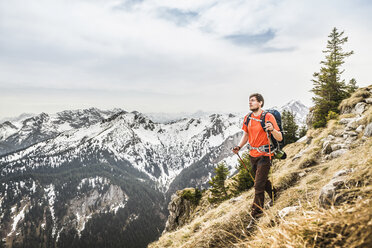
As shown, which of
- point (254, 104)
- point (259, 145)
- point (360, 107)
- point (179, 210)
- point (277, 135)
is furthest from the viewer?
point (179, 210)

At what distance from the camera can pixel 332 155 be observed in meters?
8.27

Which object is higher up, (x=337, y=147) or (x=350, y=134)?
(x=350, y=134)

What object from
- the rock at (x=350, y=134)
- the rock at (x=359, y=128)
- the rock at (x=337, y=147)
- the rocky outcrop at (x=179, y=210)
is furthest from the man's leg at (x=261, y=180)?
the rocky outcrop at (x=179, y=210)

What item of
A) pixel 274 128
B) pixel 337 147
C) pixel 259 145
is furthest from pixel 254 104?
pixel 337 147

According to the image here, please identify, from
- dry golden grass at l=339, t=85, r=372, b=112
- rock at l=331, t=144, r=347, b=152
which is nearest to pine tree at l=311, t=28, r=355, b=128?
dry golden grass at l=339, t=85, r=372, b=112

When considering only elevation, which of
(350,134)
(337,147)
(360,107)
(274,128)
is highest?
(360,107)

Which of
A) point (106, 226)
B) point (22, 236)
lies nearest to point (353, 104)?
point (106, 226)

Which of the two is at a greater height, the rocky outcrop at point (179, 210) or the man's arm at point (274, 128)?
the man's arm at point (274, 128)

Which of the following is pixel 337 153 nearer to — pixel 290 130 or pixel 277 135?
pixel 277 135

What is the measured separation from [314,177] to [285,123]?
34.4 metres

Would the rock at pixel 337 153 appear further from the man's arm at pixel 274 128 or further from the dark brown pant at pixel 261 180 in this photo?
the man's arm at pixel 274 128

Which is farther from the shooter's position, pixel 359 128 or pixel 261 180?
pixel 359 128

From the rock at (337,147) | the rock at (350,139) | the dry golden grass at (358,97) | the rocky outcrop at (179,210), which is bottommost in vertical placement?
the rocky outcrop at (179,210)

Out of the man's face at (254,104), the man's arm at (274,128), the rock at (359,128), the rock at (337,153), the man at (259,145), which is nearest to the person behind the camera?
the man's arm at (274,128)
